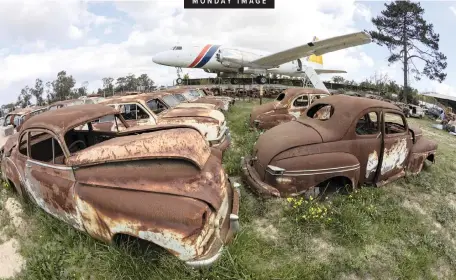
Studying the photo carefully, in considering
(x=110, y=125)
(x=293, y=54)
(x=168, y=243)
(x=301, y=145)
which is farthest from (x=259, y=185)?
(x=293, y=54)

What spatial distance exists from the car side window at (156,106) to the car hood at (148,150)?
4901mm

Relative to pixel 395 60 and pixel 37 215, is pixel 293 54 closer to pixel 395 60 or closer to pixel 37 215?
pixel 395 60

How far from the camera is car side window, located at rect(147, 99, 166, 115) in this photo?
9070mm

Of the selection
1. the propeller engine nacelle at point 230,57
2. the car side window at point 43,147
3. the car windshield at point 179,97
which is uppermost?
the propeller engine nacelle at point 230,57

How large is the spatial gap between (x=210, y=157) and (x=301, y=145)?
1.69 meters

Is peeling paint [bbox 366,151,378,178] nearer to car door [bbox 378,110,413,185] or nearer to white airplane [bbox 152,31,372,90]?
car door [bbox 378,110,413,185]

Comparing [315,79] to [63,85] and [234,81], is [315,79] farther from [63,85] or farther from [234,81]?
[63,85]

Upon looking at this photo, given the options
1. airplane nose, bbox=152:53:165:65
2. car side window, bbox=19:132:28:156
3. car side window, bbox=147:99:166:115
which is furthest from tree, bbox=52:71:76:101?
car side window, bbox=19:132:28:156

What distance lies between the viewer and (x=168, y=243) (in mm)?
3547

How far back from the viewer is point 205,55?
25812 millimetres

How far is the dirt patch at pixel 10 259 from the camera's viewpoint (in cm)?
424

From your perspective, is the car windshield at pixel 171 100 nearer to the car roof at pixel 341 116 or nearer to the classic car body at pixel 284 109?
the classic car body at pixel 284 109

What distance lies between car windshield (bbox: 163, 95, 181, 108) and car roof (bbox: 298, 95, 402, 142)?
15.9 ft

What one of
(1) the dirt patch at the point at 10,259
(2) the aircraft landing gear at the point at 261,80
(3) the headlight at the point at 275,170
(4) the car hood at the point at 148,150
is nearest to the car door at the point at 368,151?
(3) the headlight at the point at 275,170
